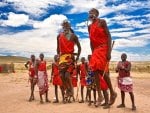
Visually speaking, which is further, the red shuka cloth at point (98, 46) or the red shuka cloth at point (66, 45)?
the red shuka cloth at point (66, 45)

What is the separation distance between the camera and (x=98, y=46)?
39.5 feet

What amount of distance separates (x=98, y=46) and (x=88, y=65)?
13.4 ft

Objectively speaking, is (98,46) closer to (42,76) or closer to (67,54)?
(67,54)

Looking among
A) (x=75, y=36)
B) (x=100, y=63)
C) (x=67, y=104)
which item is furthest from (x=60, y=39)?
(x=100, y=63)

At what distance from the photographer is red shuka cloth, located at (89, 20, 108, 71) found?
11906 mm

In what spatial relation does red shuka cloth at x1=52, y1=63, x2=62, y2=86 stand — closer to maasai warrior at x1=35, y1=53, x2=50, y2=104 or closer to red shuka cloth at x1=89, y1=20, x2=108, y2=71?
maasai warrior at x1=35, y1=53, x2=50, y2=104

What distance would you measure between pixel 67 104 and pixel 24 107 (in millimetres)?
1645

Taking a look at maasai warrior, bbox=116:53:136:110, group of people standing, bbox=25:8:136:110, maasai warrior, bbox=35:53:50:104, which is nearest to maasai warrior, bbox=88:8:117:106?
group of people standing, bbox=25:8:136:110

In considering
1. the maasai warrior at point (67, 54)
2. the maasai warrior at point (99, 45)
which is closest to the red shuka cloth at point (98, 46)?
the maasai warrior at point (99, 45)

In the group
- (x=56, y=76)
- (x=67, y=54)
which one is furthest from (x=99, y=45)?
(x=56, y=76)

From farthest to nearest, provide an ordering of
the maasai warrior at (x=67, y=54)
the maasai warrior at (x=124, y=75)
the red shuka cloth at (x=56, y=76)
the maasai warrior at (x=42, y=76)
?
the maasai warrior at (x=42, y=76) < the red shuka cloth at (x=56, y=76) < the maasai warrior at (x=124, y=75) < the maasai warrior at (x=67, y=54)

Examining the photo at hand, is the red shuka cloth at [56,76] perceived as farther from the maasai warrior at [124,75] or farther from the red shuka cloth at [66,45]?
the maasai warrior at [124,75]

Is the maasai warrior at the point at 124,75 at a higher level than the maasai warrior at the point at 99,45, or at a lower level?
lower

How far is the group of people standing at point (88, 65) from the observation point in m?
12.0
